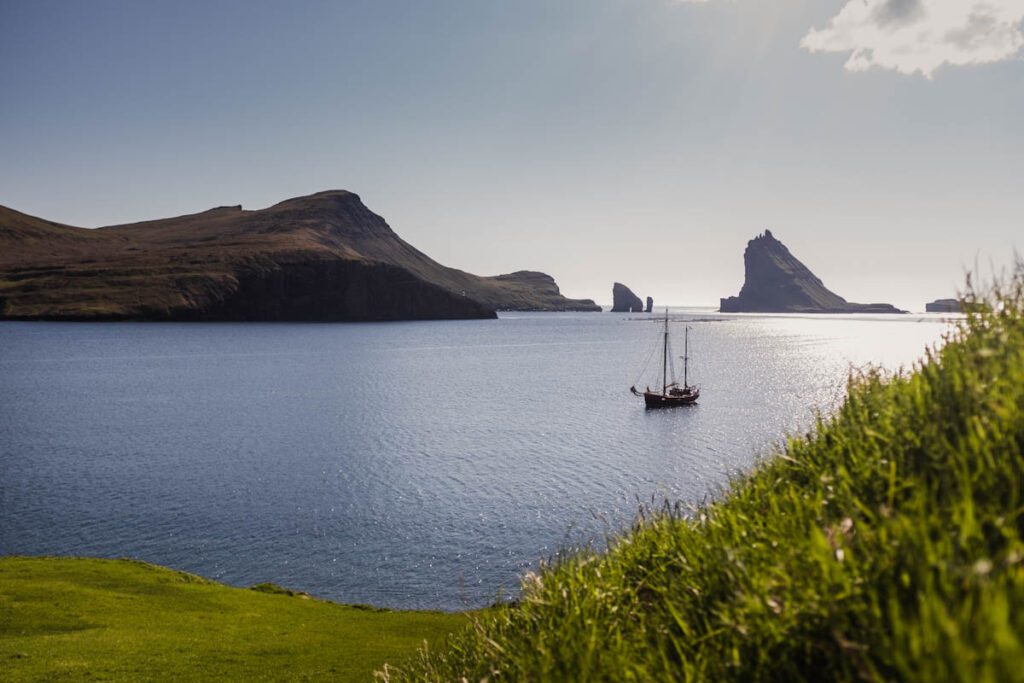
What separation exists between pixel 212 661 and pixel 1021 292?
27117 millimetres

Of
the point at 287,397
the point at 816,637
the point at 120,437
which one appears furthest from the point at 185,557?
the point at 287,397

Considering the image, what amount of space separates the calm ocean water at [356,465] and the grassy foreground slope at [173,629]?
5459 millimetres

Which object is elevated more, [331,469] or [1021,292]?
[1021,292]

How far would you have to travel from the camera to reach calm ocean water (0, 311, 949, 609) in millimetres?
43188

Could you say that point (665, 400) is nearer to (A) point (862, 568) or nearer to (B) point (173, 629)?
(B) point (173, 629)

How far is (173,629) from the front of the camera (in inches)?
1104

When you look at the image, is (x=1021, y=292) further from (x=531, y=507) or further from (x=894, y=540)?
(x=531, y=507)

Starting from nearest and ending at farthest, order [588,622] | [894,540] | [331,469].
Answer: [894,540]
[588,622]
[331,469]

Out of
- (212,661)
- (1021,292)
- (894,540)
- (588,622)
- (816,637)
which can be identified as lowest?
(212,661)

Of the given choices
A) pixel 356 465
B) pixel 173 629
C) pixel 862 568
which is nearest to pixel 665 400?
pixel 356 465

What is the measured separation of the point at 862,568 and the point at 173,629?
31.4m

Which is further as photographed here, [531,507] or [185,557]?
[531,507]

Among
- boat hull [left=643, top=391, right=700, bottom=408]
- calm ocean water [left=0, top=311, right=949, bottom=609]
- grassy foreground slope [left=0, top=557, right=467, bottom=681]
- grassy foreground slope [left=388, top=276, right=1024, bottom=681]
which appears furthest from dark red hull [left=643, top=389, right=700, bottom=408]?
grassy foreground slope [left=388, top=276, right=1024, bottom=681]

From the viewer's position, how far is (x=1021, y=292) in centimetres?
731
